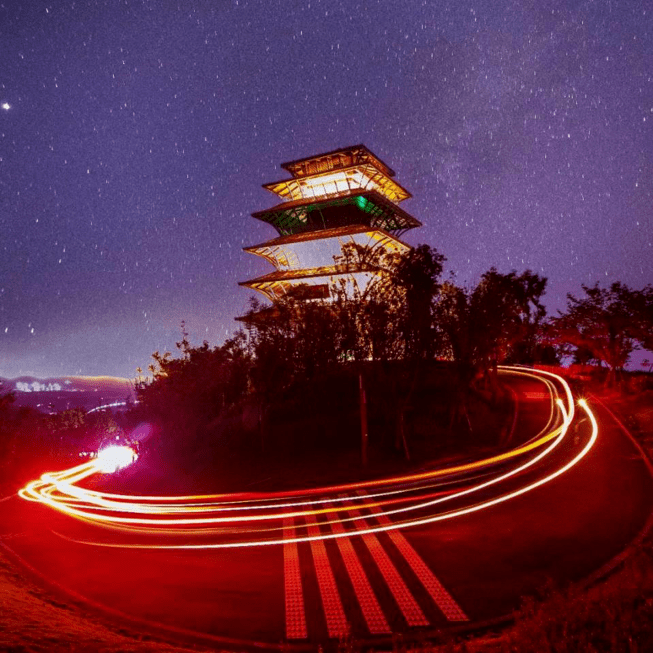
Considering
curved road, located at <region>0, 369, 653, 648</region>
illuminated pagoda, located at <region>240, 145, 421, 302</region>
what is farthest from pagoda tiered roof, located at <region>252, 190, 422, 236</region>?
curved road, located at <region>0, 369, 653, 648</region>

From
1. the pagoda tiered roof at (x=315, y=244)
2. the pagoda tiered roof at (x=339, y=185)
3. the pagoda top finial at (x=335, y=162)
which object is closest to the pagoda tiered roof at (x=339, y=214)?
the pagoda tiered roof at (x=339, y=185)

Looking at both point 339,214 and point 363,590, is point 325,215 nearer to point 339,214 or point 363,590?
point 339,214

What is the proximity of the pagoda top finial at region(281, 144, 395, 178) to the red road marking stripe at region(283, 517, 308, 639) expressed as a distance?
41007mm

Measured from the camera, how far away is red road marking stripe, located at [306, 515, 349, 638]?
837 cm

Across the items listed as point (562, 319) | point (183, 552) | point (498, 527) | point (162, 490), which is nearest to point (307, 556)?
point (183, 552)

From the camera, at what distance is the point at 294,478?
72.1ft

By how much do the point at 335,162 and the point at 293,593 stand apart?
4504cm

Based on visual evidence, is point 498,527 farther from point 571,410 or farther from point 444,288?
point 571,410

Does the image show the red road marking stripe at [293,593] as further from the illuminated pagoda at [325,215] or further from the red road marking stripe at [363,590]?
the illuminated pagoda at [325,215]

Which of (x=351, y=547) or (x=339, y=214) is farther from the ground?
(x=339, y=214)

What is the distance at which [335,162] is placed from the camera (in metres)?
49.6

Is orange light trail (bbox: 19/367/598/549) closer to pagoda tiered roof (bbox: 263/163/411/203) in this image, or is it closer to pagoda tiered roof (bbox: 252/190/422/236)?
pagoda tiered roof (bbox: 252/190/422/236)

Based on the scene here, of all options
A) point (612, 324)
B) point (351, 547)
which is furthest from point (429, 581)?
point (612, 324)

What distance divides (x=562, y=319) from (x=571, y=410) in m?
13.5
